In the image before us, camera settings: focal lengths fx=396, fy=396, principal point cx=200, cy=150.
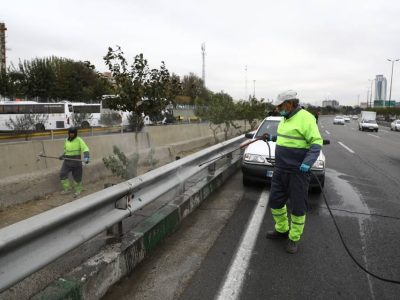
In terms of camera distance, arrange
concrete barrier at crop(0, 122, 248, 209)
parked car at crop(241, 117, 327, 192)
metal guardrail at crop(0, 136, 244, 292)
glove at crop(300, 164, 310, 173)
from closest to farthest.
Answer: metal guardrail at crop(0, 136, 244, 292) → glove at crop(300, 164, 310, 173) → parked car at crop(241, 117, 327, 192) → concrete barrier at crop(0, 122, 248, 209)

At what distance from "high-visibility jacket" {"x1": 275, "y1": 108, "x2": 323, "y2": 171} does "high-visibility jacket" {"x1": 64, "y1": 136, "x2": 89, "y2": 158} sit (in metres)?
5.57

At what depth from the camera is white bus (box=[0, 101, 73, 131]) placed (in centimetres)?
3138

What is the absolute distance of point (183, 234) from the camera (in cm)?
512

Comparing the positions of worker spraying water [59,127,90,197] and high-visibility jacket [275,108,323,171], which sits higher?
high-visibility jacket [275,108,323,171]

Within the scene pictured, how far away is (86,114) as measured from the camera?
122 feet

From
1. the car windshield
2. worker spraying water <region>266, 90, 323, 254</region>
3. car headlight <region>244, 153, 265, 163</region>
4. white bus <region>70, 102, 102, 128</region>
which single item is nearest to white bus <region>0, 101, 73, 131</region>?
white bus <region>70, 102, 102, 128</region>

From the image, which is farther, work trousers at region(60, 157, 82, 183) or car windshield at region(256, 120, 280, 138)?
car windshield at region(256, 120, 280, 138)

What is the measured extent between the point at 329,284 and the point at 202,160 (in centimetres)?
367

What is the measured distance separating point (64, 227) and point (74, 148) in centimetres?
633

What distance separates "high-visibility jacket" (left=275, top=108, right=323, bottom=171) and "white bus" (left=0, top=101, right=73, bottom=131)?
27831 mm

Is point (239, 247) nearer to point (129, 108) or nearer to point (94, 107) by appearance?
point (129, 108)

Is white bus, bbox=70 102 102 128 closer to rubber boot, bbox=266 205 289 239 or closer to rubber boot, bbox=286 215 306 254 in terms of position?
rubber boot, bbox=266 205 289 239

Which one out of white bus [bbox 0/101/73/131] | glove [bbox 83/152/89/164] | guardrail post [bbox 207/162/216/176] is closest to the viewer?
guardrail post [bbox 207/162/216/176]

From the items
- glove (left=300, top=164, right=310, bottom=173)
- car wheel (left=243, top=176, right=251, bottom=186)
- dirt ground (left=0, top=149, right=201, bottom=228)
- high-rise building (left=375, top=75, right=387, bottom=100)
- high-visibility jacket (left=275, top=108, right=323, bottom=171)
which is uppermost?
high-rise building (left=375, top=75, right=387, bottom=100)
